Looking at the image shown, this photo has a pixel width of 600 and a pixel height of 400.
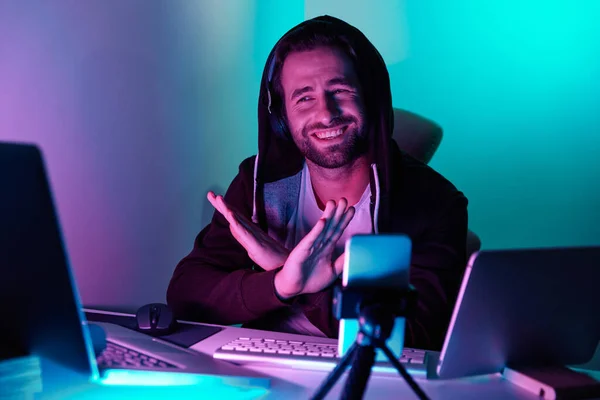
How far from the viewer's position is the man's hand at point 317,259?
4.01 ft

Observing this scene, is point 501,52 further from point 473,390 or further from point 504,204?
point 473,390

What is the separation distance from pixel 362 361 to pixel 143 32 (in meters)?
1.57

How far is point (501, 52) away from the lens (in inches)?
88.4

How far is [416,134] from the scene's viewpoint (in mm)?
1927

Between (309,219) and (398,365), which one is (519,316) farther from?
(309,219)

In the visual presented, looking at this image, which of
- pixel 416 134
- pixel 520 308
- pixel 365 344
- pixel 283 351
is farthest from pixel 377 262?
pixel 416 134

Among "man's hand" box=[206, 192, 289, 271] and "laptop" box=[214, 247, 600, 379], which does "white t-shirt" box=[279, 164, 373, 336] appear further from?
"laptop" box=[214, 247, 600, 379]

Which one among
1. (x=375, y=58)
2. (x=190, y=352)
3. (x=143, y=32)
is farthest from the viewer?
(x=143, y=32)

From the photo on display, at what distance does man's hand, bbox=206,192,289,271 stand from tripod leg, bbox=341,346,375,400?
85 centimetres

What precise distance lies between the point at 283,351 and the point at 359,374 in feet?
1.54

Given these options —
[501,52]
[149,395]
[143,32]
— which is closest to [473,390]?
[149,395]

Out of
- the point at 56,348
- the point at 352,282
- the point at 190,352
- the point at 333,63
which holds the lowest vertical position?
the point at 190,352

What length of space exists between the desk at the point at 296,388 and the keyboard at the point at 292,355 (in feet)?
0.06

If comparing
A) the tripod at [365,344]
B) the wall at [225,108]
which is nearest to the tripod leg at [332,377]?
the tripod at [365,344]
